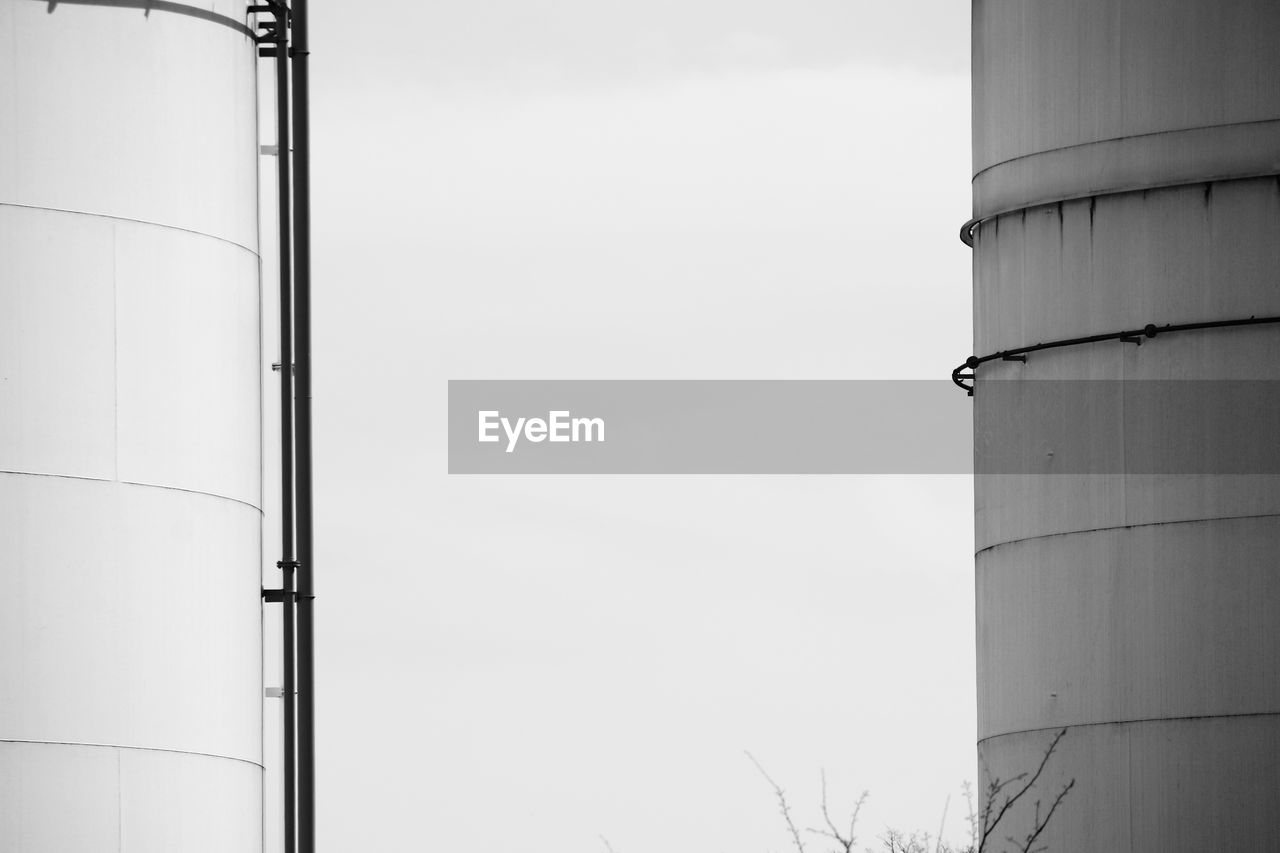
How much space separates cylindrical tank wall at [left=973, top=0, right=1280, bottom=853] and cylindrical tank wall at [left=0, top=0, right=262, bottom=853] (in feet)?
26.5

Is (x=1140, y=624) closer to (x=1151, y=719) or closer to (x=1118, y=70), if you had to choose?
(x=1151, y=719)

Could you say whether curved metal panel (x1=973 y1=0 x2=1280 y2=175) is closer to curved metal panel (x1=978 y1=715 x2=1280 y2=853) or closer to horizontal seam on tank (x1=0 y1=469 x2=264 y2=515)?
curved metal panel (x1=978 y1=715 x2=1280 y2=853)

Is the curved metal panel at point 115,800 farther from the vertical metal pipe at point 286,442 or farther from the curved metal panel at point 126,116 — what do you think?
the curved metal panel at point 126,116

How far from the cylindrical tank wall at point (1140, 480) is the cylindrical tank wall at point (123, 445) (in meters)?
8.08

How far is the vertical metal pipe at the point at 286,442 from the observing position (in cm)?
2027

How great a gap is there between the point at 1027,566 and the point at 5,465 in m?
10.5

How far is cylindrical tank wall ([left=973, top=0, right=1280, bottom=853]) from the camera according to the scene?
22016mm

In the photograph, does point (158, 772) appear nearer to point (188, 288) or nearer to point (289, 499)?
point (289, 499)

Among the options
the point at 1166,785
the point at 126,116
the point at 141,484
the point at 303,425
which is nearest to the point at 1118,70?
the point at 1166,785

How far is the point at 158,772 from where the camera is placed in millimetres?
18812

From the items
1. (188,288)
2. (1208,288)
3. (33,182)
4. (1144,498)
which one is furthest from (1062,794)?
(33,182)

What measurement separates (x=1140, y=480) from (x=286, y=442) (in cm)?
830

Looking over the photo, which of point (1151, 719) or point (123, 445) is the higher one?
point (123, 445)

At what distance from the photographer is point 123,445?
1886 cm
